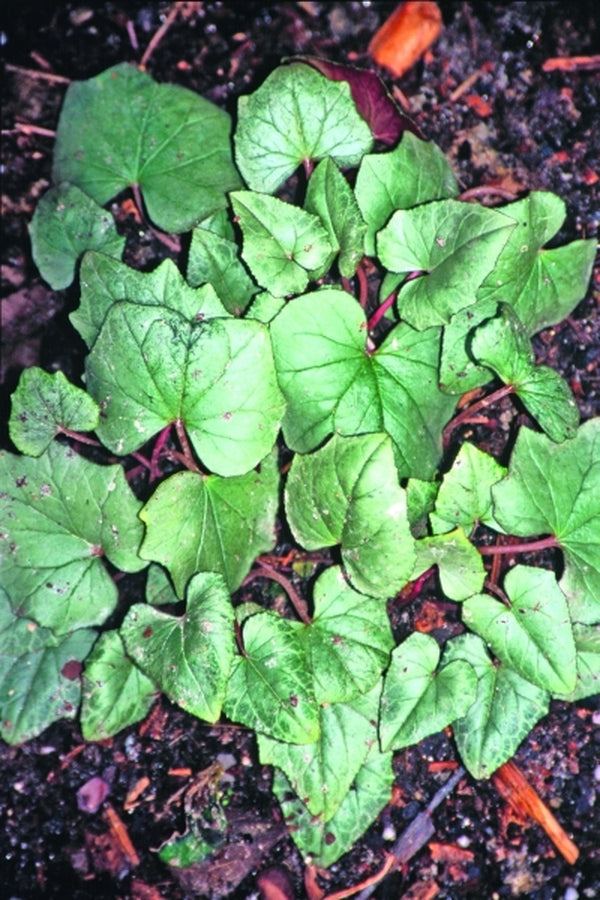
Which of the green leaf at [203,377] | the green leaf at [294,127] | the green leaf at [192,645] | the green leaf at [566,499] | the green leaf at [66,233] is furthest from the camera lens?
the green leaf at [66,233]

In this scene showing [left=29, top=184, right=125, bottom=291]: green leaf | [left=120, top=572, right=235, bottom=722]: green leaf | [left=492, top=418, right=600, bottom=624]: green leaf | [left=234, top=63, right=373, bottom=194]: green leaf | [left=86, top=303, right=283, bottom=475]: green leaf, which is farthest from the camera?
[left=29, top=184, right=125, bottom=291]: green leaf

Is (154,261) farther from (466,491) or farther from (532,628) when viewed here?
(532,628)

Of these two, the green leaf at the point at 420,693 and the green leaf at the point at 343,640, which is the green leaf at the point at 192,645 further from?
the green leaf at the point at 420,693

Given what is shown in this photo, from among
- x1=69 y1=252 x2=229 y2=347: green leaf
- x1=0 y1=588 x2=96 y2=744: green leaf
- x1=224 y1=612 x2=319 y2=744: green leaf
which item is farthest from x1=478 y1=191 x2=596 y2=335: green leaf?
x1=0 y1=588 x2=96 y2=744: green leaf

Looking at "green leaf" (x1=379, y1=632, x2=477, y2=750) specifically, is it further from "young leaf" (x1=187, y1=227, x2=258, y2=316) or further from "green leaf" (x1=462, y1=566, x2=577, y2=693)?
"young leaf" (x1=187, y1=227, x2=258, y2=316)

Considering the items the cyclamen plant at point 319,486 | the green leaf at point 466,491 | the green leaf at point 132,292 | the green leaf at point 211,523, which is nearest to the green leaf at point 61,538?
the cyclamen plant at point 319,486

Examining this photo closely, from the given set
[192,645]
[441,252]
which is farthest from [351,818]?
[441,252]
